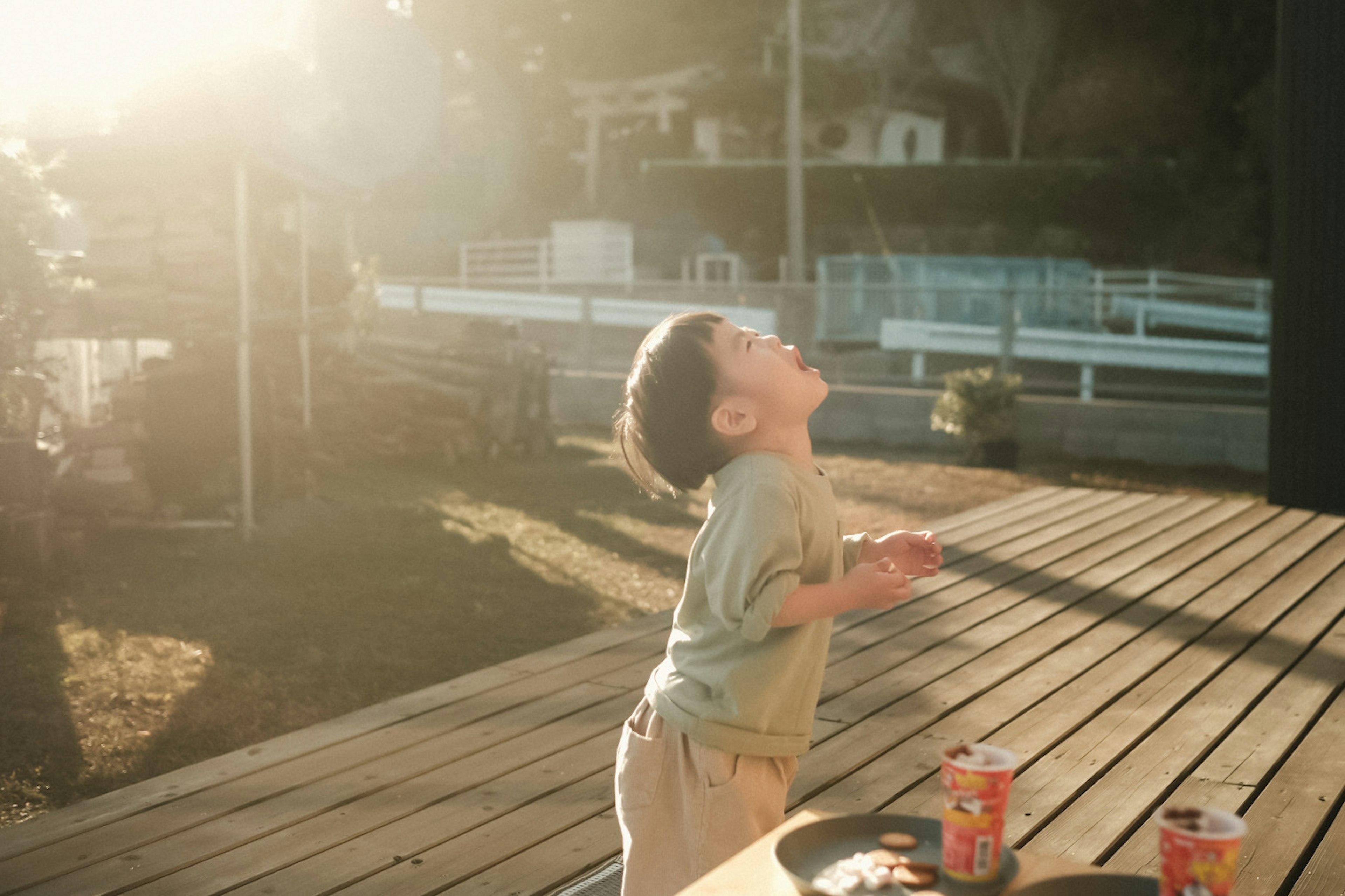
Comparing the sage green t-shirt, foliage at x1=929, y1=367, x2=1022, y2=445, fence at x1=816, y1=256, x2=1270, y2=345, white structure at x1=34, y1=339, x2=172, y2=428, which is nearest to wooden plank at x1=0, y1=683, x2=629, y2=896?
the sage green t-shirt

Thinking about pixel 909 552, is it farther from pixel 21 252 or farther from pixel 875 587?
pixel 21 252

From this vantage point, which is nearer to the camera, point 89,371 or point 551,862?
point 551,862

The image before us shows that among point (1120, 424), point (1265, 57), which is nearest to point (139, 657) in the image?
point (1120, 424)

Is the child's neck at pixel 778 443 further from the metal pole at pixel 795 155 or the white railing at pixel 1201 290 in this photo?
the metal pole at pixel 795 155

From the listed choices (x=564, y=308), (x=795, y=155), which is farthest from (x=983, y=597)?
(x=795, y=155)

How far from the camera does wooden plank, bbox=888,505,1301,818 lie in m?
3.35

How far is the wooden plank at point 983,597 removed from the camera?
3.92 m

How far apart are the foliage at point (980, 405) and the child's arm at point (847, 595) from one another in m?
9.46

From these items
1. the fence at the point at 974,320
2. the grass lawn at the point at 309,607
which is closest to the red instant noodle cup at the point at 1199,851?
the grass lawn at the point at 309,607

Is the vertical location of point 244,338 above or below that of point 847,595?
above

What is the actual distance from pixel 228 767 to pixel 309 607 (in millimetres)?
2479

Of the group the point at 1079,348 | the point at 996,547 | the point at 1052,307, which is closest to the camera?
Answer: the point at 996,547

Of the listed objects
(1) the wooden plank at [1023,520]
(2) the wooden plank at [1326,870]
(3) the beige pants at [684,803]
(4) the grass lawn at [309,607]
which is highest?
(3) the beige pants at [684,803]

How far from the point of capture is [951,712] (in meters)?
3.66
